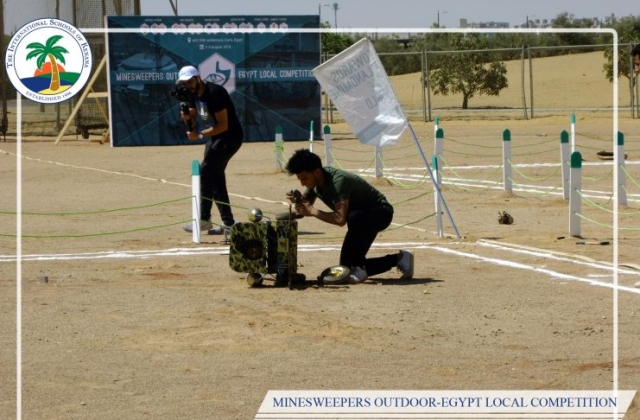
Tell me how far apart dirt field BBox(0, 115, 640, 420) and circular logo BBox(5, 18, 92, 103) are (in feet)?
49.3

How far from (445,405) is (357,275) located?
169 inches

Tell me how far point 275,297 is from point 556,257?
3273 mm

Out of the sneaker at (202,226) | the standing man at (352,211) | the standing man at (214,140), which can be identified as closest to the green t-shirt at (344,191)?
the standing man at (352,211)

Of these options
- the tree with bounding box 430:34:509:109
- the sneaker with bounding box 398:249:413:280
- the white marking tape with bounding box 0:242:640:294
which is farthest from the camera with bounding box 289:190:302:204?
the tree with bounding box 430:34:509:109

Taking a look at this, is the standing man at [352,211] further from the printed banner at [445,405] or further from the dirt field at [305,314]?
the printed banner at [445,405]

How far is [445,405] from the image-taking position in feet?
23.3

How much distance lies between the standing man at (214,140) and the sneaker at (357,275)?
3369 mm

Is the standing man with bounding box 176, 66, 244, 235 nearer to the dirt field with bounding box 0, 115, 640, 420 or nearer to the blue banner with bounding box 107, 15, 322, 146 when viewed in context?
the dirt field with bounding box 0, 115, 640, 420

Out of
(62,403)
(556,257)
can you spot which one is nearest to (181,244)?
(556,257)

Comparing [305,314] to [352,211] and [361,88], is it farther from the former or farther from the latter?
[361,88]

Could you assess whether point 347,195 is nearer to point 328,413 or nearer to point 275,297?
point 275,297

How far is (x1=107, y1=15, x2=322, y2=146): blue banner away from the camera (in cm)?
3450

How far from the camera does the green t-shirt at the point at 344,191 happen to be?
11.2m

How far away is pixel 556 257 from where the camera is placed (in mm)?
12625
